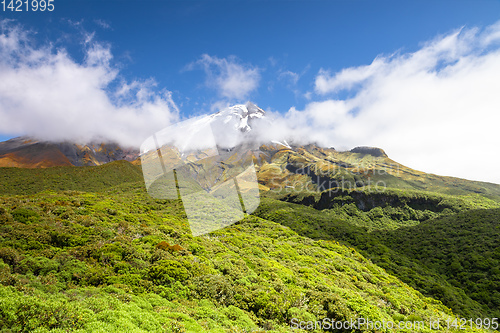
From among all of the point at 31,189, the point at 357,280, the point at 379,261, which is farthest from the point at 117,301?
the point at 31,189

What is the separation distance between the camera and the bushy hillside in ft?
24.0

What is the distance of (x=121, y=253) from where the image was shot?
1289 centimetres

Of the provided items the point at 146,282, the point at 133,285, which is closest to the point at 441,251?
the point at 146,282

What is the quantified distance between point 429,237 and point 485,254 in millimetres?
19378

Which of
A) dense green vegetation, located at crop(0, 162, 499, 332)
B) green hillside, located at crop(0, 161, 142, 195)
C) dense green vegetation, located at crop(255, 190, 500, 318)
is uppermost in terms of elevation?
green hillside, located at crop(0, 161, 142, 195)

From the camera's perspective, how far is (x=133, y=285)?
34.6 ft

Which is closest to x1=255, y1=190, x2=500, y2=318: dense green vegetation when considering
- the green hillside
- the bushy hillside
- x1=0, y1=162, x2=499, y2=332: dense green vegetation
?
x1=0, y1=162, x2=499, y2=332: dense green vegetation

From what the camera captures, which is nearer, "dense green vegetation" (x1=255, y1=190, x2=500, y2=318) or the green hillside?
"dense green vegetation" (x1=255, y1=190, x2=500, y2=318)

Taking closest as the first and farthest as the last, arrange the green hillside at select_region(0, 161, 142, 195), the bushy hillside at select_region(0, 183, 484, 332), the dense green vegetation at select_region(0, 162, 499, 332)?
the bushy hillside at select_region(0, 183, 484, 332) < the dense green vegetation at select_region(0, 162, 499, 332) < the green hillside at select_region(0, 161, 142, 195)

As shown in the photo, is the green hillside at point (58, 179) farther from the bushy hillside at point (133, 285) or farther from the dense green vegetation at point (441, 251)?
the bushy hillside at point (133, 285)

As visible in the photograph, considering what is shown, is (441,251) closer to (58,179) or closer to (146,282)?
(146,282)

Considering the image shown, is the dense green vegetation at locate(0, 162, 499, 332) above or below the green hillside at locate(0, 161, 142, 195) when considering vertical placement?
below

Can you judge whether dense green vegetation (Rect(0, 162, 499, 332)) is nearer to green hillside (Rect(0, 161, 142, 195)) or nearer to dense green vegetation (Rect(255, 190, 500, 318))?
dense green vegetation (Rect(255, 190, 500, 318))

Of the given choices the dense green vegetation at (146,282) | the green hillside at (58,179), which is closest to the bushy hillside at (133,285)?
the dense green vegetation at (146,282)
